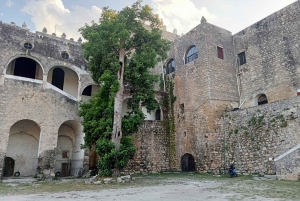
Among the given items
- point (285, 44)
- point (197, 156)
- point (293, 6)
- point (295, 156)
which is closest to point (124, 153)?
point (197, 156)

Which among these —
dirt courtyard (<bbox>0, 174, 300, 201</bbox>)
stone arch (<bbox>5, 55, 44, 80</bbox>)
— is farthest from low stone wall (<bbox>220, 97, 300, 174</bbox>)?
stone arch (<bbox>5, 55, 44, 80</bbox>)

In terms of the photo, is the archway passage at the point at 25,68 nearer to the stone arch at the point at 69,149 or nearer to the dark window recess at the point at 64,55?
the dark window recess at the point at 64,55

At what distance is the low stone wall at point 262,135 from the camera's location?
12445mm

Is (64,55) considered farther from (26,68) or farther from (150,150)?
(150,150)

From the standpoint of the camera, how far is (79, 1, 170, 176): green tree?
12664mm

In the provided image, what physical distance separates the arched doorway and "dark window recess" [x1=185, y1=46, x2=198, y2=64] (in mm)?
12505

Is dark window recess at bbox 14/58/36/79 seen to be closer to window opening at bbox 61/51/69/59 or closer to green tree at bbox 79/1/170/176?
window opening at bbox 61/51/69/59

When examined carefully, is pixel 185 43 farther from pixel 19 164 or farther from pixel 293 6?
pixel 19 164

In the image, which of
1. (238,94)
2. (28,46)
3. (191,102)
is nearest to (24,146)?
(28,46)

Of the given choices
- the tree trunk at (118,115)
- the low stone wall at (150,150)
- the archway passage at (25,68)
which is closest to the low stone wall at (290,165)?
the tree trunk at (118,115)

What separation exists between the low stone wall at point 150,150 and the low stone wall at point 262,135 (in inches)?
202

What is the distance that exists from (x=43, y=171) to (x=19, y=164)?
377 cm

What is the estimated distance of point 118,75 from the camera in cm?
1385

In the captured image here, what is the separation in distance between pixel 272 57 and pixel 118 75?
10.5m
